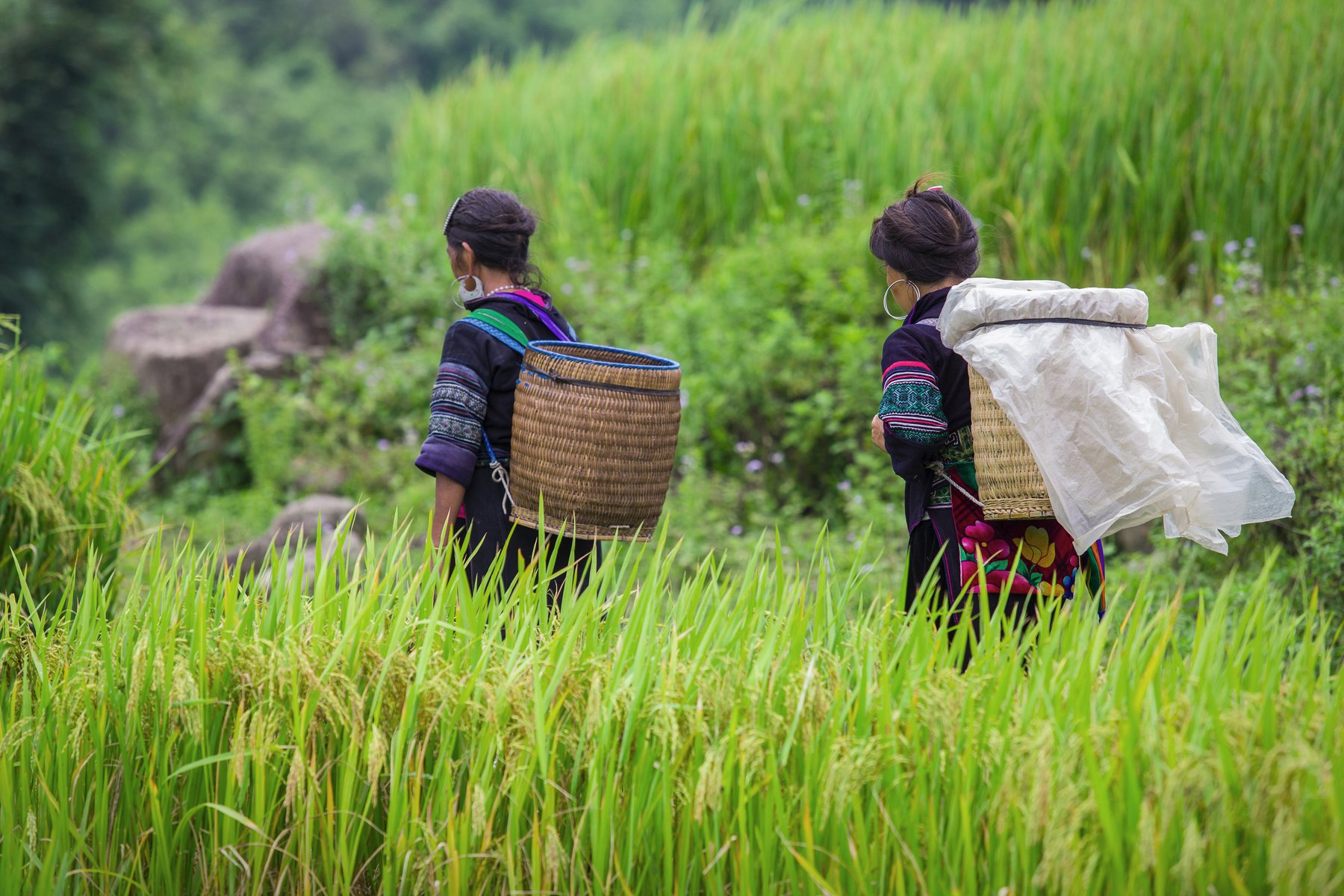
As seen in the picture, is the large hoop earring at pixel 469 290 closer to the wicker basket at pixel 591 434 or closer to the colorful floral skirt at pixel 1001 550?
the wicker basket at pixel 591 434

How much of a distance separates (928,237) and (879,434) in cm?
40

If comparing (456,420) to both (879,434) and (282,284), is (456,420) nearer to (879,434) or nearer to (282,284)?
(879,434)

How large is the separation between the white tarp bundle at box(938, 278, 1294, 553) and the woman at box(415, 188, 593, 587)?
984 millimetres

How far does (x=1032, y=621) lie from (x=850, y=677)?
0.46m

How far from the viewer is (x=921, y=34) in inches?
291

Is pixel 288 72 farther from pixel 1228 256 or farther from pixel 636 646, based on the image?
pixel 636 646

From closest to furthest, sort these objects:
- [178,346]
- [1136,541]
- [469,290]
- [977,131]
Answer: [469,290], [1136,541], [977,131], [178,346]

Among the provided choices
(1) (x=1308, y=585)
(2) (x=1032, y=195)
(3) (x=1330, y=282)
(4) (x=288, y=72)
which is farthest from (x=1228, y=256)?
(4) (x=288, y=72)

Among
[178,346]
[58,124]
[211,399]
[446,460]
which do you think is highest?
[58,124]

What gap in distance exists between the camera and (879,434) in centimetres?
227

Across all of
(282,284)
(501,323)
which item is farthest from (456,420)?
(282,284)

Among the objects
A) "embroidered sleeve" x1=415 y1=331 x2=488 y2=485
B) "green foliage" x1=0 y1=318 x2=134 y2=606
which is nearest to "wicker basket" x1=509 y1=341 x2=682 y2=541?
"embroidered sleeve" x1=415 y1=331 x2=488 y2=485

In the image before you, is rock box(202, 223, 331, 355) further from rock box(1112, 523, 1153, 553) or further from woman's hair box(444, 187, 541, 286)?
rock box(1112, 523, 1153, 553)

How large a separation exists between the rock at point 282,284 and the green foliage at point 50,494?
10.5 feet
